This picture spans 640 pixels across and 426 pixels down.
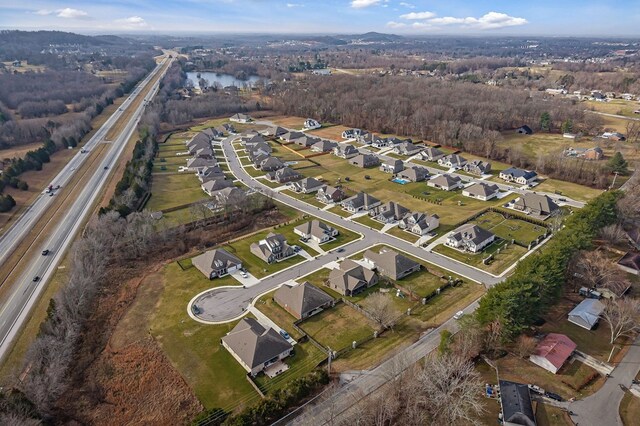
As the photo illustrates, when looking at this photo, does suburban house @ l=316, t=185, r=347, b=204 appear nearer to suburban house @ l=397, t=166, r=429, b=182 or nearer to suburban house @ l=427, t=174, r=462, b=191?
suburban house @ l=397, t=166, r=429, b=182

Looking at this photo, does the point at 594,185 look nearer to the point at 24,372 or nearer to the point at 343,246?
the point at 343,246

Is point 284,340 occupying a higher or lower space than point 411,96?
lower

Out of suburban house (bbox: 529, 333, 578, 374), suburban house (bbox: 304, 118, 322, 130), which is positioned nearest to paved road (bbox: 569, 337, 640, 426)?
suburban house (bbox: 529, 333, 578, 374)

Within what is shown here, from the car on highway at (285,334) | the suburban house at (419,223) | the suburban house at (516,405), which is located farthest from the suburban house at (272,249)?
the suburban house at (516,405)

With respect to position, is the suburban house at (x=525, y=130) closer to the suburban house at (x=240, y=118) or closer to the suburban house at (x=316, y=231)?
the suburban house at (x=316, y=231)

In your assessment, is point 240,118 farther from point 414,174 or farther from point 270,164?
point 414,174

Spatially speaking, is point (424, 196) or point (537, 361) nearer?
point (537, 361)

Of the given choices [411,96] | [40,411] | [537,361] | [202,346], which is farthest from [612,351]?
[411,96]

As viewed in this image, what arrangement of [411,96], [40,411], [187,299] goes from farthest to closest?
[411,96] → [187,299] → [40,411]

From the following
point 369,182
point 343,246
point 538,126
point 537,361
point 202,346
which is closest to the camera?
point 537,361
